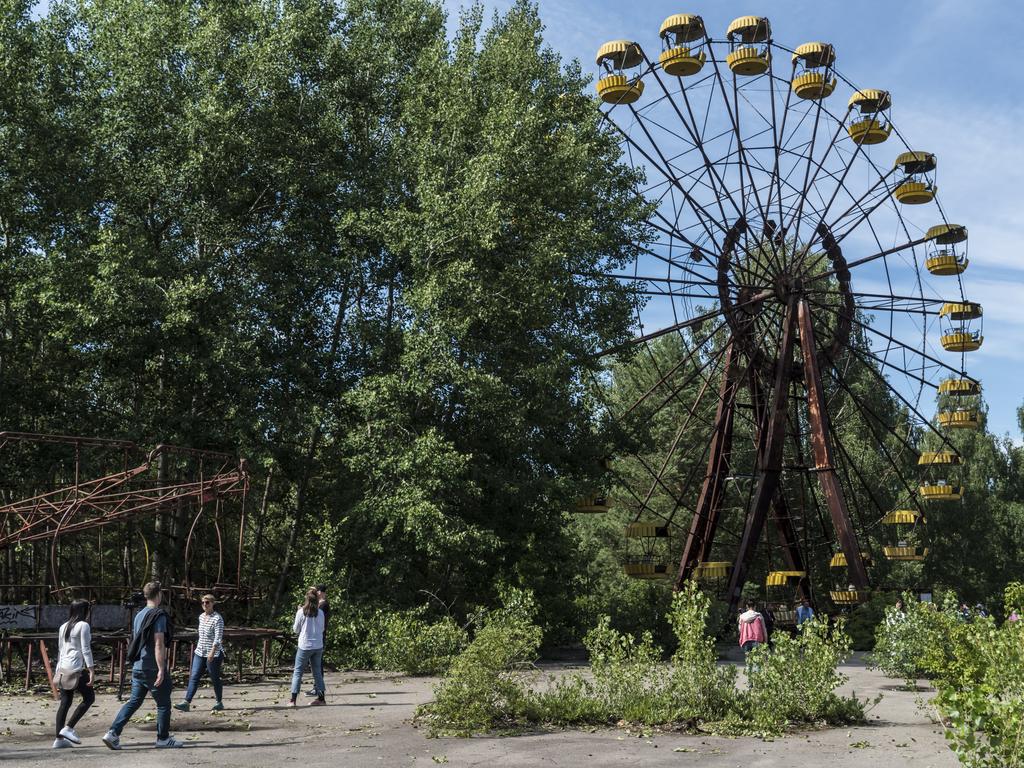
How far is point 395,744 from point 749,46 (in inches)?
918

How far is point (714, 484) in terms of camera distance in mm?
29172

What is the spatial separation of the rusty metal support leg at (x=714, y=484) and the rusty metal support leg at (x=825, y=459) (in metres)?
2.60

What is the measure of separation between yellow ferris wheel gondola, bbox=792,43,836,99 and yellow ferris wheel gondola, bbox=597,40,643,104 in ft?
14.5

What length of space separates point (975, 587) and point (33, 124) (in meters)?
39.9

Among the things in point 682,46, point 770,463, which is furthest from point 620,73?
point 770,463

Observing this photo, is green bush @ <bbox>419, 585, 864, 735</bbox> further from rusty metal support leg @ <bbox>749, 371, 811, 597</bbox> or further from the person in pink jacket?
rusty metal support leg @ <bbox>749, 371, 811, 597</bbox>

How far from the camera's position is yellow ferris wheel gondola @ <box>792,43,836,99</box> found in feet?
96.4

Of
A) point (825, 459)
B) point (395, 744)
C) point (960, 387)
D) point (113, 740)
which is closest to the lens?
point (113, 740)

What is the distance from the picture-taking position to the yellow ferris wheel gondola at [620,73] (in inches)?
1148

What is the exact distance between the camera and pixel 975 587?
44.7 m

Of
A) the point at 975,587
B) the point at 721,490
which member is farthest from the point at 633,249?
the point at 975,587

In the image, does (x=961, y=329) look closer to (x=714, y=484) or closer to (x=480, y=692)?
(x=714, y=484)

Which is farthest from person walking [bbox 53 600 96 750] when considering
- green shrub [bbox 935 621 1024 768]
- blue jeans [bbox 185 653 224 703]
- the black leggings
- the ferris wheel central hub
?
the ferris wheel central hub

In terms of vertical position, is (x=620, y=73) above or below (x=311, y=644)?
above
